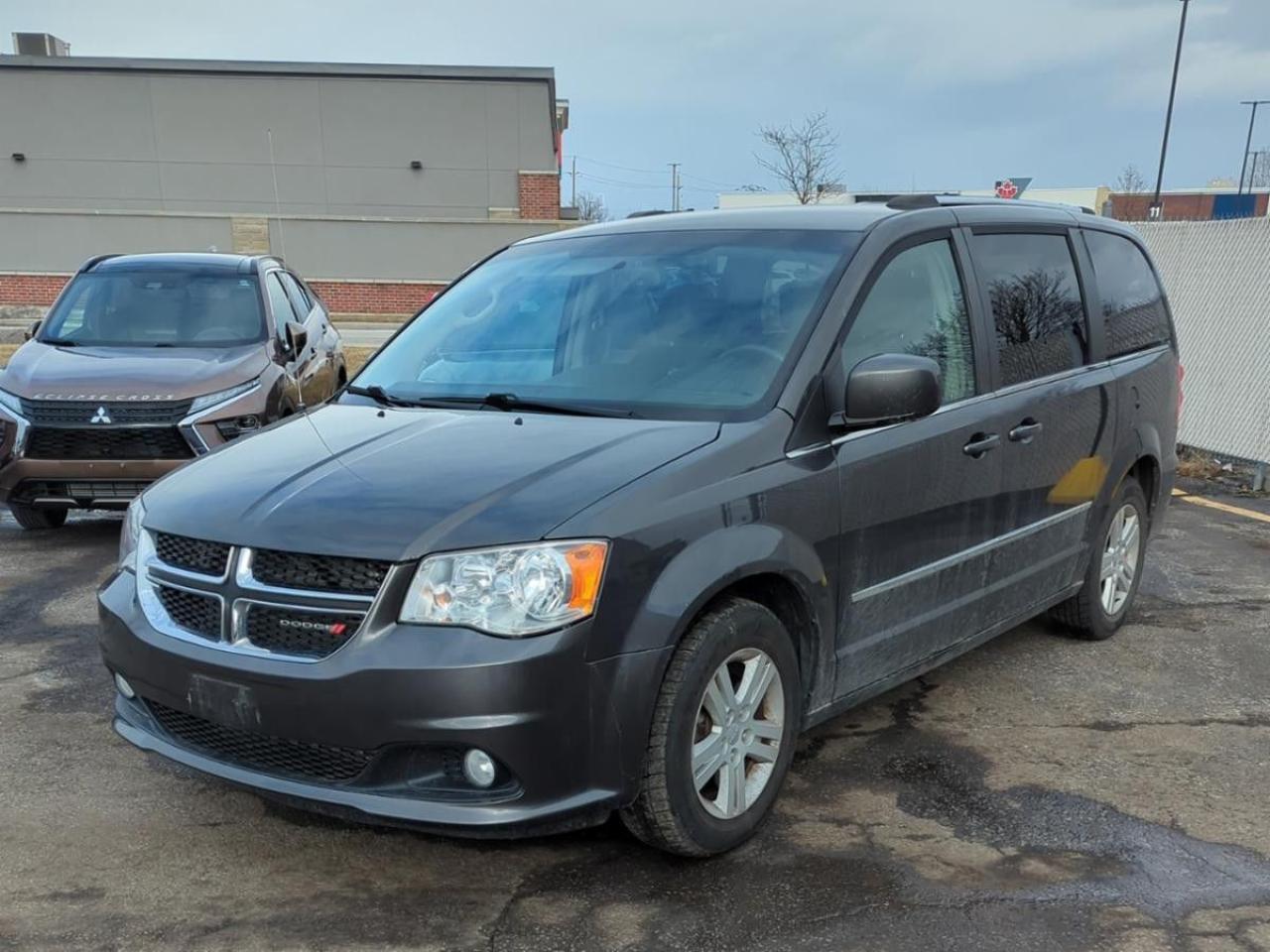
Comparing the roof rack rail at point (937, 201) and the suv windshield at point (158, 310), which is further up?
the roof rack rail at point (937, 201)

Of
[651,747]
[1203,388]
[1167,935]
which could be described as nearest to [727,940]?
[651,747]

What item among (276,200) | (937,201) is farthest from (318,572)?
(276,200)

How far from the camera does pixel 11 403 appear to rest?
6508 millimetres

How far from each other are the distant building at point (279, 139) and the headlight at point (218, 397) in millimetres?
24220

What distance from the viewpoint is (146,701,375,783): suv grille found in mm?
2752

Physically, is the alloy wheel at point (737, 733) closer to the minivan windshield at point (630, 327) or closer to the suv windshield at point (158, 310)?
the minivan windshield at point (630, 327)

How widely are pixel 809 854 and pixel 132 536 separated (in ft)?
7.43

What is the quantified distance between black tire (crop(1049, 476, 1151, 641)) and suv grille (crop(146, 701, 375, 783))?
11.4 ft

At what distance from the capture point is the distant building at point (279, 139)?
103ft

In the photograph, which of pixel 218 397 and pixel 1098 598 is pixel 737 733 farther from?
pixel 218 397

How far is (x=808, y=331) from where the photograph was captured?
3406 millimetres

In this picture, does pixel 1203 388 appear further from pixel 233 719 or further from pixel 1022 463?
pixel 233 719

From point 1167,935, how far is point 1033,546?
70.2 inches

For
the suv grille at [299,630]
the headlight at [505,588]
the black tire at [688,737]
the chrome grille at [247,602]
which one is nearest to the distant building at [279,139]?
the chrome grille at [247,602]
